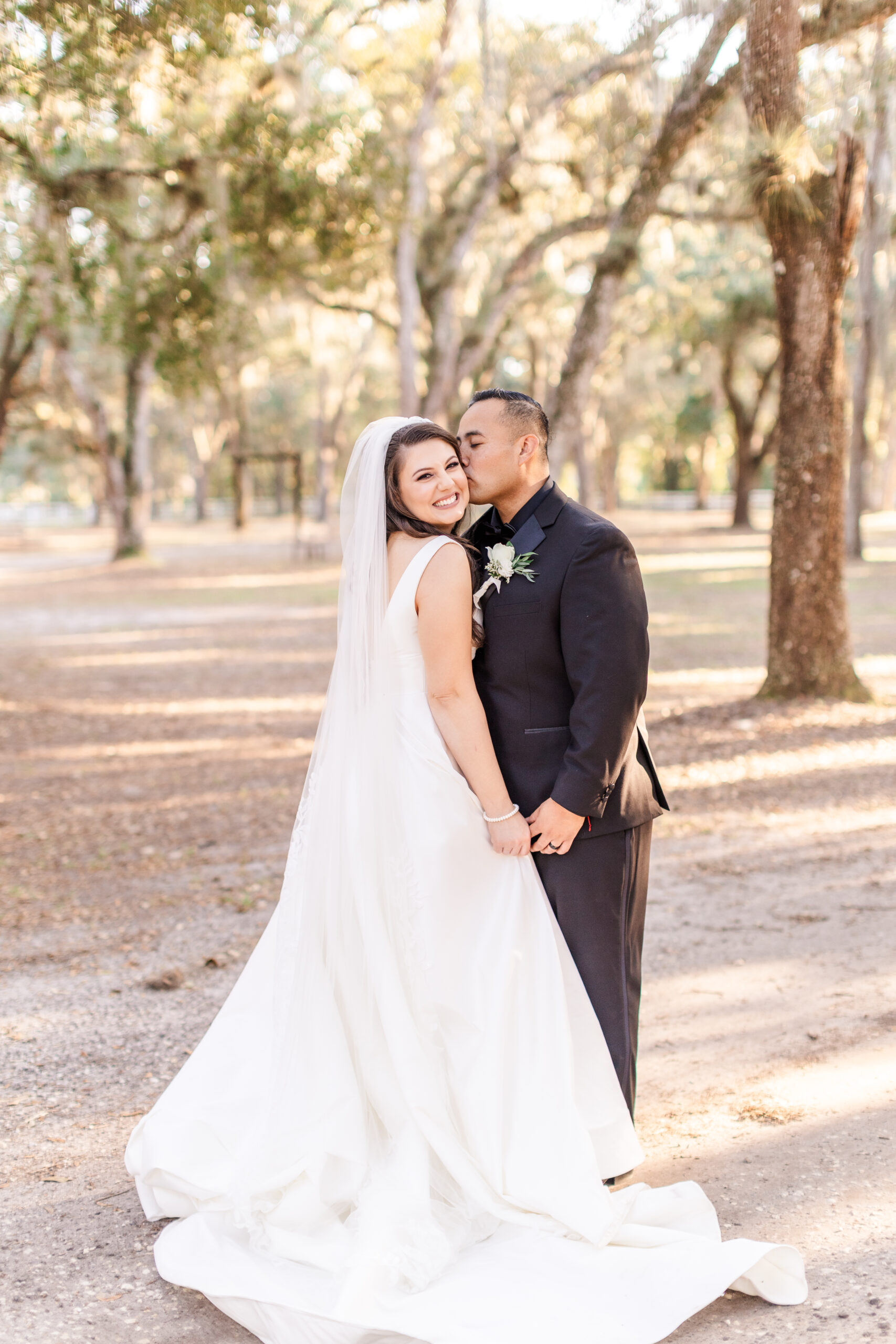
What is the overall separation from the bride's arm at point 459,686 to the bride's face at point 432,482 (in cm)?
10

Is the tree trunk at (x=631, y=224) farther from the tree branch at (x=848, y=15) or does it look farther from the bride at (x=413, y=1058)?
the bride at (x=413, y=1058)

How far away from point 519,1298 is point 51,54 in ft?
27.1

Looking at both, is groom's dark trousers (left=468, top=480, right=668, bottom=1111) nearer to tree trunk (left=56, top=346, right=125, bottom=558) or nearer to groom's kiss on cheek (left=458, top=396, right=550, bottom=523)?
groom's kiss on cheek (left=458, top=396, right=550, bottom=523)

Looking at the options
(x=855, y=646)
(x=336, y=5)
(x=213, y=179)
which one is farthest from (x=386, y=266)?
(x=855, y=646)

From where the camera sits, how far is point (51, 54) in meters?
7.84

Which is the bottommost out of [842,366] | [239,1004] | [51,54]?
[239,1004]

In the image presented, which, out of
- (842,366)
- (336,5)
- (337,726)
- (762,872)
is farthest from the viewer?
(336,5)

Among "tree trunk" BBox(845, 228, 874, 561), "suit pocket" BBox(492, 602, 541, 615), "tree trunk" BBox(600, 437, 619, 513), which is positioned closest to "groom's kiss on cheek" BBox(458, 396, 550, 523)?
"suit pocket" BBox(492, 602, 541, 615)

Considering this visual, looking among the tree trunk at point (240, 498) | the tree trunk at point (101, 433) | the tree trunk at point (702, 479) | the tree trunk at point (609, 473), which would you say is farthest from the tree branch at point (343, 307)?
the tree trunk at point (702, 479)

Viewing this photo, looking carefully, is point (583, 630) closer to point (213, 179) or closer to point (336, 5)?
point (213, 179)

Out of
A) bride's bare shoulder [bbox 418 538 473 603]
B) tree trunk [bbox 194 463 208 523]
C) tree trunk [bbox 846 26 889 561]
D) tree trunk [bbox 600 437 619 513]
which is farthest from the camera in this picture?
tree trunk [bbox 194 463 208 523]

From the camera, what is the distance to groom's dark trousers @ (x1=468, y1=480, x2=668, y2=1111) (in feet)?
8.90

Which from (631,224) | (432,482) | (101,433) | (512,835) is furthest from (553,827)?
(101,433)

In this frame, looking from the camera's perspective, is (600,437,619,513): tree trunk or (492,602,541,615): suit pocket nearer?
(492,602,541,615): suit pocket
